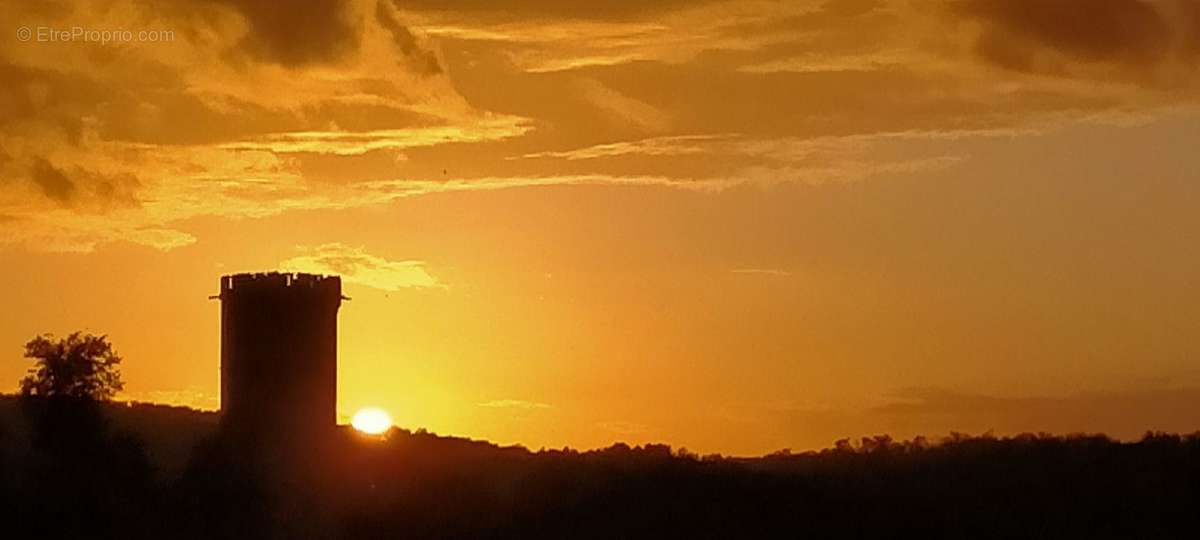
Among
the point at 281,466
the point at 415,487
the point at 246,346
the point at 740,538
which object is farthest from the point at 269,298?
the point at 740,538

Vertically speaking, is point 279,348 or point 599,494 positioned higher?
point 279,348

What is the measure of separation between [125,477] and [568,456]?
18512mm

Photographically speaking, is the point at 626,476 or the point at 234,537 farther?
the point at 626,476

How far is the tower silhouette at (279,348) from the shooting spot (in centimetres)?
7412

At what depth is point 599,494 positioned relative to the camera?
5862 centimetres

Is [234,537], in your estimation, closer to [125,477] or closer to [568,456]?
[125,477]

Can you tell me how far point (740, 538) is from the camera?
5400cm

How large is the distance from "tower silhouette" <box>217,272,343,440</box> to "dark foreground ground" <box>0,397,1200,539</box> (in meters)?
6.29

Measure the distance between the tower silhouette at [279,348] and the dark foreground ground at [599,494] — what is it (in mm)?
6291

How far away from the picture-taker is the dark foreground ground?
54.9 meters

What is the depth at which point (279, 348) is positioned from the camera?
74.6 metres

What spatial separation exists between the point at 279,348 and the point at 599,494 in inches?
731

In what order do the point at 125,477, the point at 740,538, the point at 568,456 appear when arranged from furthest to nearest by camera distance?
1. the point at 568,456
2. the point at 125,477
3. the point at 740,538

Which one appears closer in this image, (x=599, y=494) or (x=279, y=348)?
(x=599, y=494)
